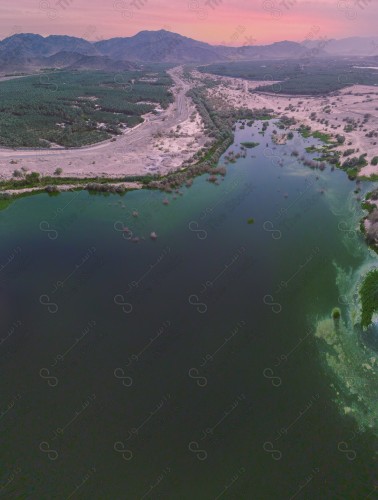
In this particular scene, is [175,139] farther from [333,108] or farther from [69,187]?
[333,108]

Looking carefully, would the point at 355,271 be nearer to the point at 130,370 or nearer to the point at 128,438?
the point at 130,370

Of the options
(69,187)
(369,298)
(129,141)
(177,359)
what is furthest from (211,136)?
(177,359)

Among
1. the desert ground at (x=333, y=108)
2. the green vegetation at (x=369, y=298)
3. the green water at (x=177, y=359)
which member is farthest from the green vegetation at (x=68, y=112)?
the green vegetation at (x=369, y=298)

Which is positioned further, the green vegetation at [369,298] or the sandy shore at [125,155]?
the sandy shore at [125,155]

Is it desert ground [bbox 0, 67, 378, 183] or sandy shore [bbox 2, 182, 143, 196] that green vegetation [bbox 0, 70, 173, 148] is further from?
sandy shore [bbox 2, 182, 143, 196]

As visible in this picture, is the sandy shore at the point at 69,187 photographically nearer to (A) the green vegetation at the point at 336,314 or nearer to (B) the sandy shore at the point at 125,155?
(B) the sandy shore at the point at 125,155

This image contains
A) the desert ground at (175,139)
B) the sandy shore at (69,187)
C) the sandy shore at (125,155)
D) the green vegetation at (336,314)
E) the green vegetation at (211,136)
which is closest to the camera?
the green vegetation at (336,314)
